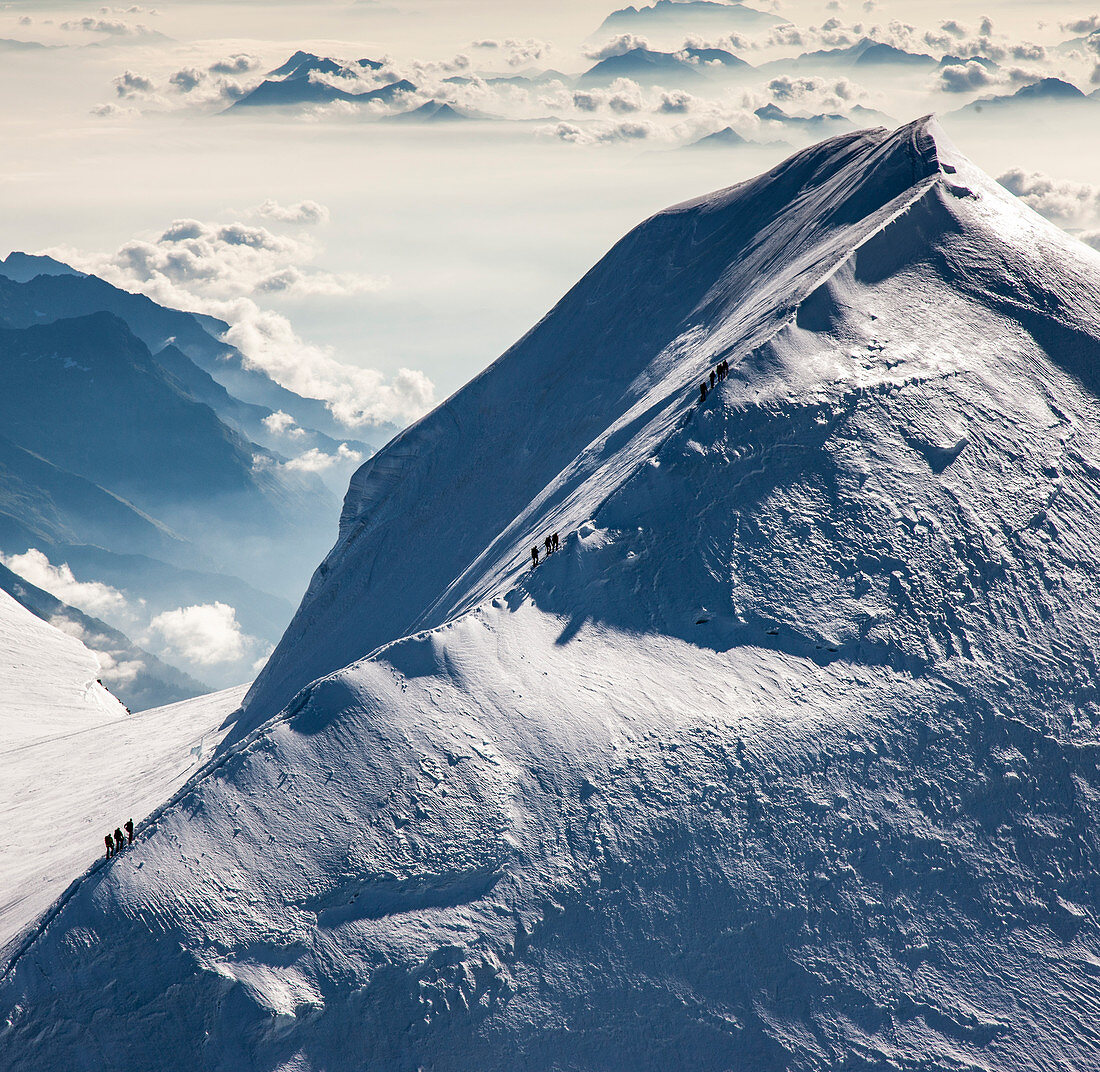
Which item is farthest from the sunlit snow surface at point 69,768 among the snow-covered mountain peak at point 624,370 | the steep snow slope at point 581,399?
the snow-covered mountain peak at point 624,370

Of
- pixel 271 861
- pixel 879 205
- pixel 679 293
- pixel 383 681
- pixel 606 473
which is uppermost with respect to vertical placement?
pixel 879 205

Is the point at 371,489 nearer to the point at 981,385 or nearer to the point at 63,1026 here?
the point at 981,385

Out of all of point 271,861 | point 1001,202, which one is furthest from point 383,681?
point 1001,202

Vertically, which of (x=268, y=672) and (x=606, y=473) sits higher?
(x=606, y=473)

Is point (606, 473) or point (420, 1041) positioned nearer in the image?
point (420, 1041)

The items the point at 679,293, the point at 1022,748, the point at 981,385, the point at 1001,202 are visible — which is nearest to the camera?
the point at 1022,748

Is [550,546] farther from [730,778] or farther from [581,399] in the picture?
[581,399]

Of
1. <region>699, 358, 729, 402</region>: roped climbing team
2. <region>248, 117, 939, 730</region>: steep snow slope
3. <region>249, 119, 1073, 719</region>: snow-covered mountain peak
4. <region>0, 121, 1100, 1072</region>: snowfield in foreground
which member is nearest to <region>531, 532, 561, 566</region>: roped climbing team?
<region>0, 121, 1100, 1072</region>: snowfield in foreground

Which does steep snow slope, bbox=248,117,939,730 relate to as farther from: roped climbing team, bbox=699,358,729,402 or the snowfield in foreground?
the snowfield in foreground

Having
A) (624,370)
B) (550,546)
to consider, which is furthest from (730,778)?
(624,370)
